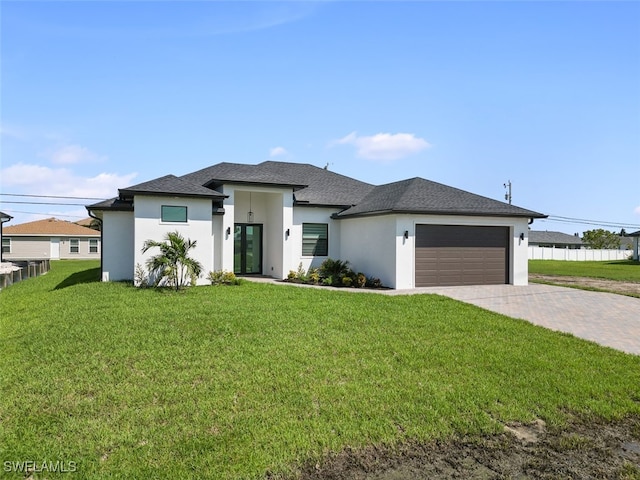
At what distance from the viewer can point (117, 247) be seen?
1518 centimetres

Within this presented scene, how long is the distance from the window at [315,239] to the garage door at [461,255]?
15.4ft

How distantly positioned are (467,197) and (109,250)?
14797mm

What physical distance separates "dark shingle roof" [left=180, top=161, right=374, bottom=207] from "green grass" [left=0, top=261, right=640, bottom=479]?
8.03 metres

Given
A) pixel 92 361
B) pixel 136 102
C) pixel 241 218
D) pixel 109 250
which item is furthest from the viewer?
pixel 241 218

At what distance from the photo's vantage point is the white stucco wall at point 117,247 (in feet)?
49.3

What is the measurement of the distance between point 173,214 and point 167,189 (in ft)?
3.02

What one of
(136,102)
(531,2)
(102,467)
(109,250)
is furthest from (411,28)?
(109,250)

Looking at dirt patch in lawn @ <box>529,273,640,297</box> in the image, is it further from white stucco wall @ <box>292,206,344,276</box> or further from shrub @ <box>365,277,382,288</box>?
white stucco wall @ <box>292,206,344,276</box>

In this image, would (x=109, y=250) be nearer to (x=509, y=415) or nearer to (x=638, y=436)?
(x=509, y=415)

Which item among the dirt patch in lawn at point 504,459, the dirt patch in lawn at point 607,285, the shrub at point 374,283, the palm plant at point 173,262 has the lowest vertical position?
the dirt patch in lawn at point 504,459

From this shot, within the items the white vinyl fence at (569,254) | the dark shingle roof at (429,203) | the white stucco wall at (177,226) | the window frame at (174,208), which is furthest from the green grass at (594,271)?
the window frame at (174,208)

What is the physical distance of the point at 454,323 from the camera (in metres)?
8.84

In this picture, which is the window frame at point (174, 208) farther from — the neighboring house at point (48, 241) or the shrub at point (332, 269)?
the neighboring house at point (48, 241)

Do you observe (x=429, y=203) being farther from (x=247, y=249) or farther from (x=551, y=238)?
(x=551, y=238)
